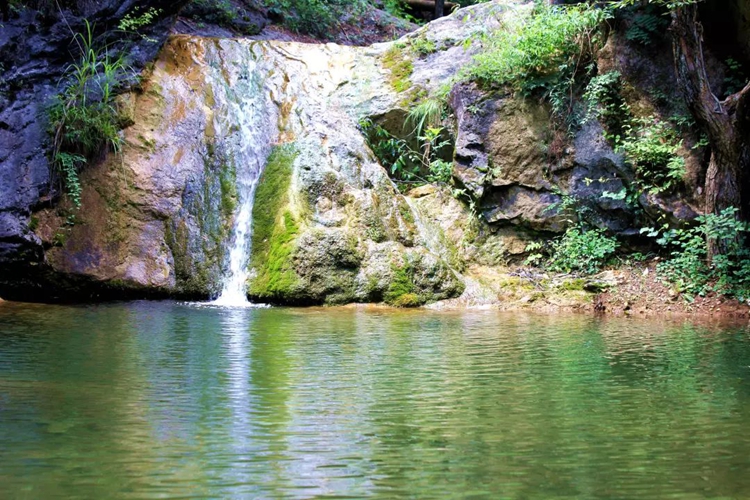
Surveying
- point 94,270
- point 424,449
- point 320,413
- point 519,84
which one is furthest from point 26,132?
point 424,449

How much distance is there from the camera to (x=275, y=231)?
9.10 meters

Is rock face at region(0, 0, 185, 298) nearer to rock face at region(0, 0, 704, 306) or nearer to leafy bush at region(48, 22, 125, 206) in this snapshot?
rock face at region(0, 0, 704, 306)

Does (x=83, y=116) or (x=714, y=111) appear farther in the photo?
(x=83, y=116)

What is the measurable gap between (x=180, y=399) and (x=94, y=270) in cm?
584

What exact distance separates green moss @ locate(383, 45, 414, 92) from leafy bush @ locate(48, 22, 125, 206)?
4214mm

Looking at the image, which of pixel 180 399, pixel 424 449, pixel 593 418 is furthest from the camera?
pixel 180 399

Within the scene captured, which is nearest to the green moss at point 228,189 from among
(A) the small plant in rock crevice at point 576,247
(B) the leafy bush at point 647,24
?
(A) the small plant in rock crevice at point 576,247

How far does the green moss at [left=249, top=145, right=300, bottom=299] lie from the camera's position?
8602 mm

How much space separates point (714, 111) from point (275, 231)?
Answer: 5.31 m

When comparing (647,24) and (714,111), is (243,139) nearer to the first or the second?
(647,24)

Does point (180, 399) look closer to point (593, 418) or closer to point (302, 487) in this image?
point (302, 487)

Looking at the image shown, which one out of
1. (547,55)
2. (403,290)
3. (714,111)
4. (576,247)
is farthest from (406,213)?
(714,111)

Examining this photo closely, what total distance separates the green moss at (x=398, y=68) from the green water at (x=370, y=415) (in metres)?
6.74

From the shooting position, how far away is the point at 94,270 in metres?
8.57
